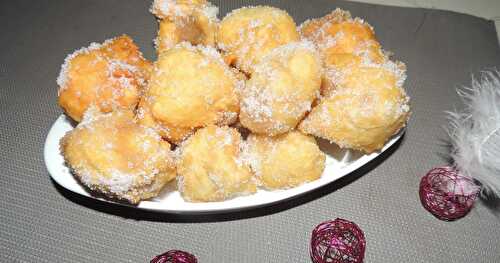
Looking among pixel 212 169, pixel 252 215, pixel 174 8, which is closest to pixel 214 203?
pixel 212 169

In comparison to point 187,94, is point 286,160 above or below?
below

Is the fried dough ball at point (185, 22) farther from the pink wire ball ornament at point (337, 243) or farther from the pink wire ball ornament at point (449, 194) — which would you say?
the pink wire ball ornament at point (449, 194)

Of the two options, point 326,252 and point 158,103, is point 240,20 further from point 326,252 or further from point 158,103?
point 326,252

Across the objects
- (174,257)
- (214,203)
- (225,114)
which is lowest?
(174,257)

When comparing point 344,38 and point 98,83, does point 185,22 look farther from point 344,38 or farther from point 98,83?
point 344,38

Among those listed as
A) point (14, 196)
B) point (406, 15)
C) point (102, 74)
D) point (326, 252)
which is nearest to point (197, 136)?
point (102, 74)

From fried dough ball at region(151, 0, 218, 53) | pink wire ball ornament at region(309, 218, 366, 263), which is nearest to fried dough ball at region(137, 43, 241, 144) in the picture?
fried dough ball at region(151, 0, 218, 53)
